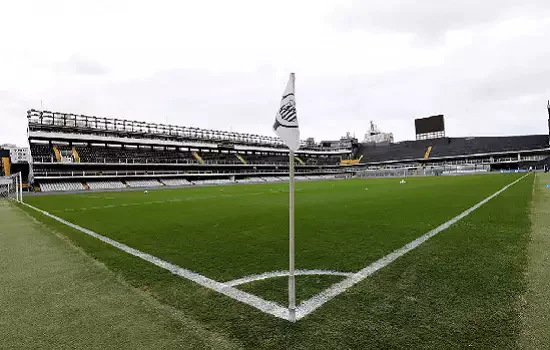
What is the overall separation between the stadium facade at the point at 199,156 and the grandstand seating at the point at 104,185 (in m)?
0.13

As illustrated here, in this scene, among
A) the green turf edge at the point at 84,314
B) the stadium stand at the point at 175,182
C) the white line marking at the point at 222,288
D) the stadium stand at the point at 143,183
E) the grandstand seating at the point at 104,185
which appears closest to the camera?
the green turf edge at the point at 84,314

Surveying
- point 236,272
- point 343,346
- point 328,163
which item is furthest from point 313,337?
point 328,163

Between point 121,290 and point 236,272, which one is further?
point 236,272

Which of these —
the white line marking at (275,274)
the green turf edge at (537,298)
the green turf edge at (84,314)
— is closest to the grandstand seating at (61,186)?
the green turf edge at (84,314)

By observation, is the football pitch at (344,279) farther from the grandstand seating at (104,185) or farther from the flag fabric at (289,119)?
the grandstand seating at (104,185)

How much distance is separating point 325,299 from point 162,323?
1.73 meters

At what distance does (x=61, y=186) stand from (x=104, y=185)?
5.33 meters

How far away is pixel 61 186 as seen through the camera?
134ft

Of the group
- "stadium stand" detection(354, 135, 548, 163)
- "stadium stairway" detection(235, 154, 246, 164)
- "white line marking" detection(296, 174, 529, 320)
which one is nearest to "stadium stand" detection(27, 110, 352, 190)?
"stadium stairway" detection(235, 154, 246, 164)

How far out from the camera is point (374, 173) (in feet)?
263

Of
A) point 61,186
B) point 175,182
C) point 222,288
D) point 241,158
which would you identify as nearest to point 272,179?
point 241,158

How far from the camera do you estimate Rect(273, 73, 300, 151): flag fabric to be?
9.96 feet

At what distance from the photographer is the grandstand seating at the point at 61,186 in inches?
1537

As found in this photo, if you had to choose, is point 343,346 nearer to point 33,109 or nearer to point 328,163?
point 33,109
